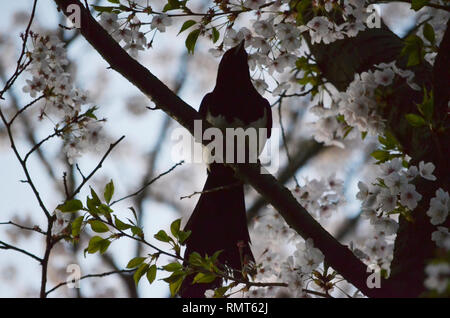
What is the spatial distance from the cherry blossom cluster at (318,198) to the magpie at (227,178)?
336 mm

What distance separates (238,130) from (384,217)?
1401 mm

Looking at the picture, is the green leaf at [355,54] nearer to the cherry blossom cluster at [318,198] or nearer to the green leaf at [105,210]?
the cherry blossom cluster at [318,198]

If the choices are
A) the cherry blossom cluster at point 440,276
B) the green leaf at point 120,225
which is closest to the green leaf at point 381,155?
the green leaf at point 120,225

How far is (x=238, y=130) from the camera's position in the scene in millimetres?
3217

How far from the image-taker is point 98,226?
1.83m

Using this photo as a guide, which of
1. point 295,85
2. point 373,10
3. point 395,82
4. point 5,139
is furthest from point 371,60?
point 5,139

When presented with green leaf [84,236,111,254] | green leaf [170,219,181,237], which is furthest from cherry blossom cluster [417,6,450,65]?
green leaf [84,236,111,254]

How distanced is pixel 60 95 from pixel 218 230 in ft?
3.08

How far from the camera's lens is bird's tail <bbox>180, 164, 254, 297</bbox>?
238 centimetres

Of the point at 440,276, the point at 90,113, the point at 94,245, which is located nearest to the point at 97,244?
the point at 94,245

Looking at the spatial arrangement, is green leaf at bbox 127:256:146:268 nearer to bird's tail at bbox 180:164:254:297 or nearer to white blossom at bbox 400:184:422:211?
bird's tail at bbox 180:164:254:297
